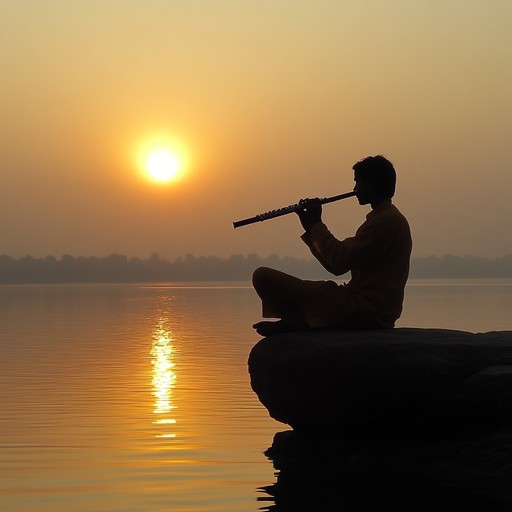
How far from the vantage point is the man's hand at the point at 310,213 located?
11266 mm

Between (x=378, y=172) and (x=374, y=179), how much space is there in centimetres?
9

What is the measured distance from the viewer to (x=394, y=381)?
10.3 m

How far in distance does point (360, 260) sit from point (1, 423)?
6.19 m

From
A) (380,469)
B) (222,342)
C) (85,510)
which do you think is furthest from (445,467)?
(222,342)

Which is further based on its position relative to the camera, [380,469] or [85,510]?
[380,469]

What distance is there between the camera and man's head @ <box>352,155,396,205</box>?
11219 mm

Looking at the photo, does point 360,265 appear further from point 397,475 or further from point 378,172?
point 397,475

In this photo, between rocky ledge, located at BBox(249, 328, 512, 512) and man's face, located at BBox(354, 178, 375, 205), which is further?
man's face, located at BBox(354, 178, 375, 205)

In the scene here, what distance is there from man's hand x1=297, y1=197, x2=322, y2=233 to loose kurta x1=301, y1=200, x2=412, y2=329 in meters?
0.08

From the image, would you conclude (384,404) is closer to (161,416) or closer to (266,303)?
(266,303)

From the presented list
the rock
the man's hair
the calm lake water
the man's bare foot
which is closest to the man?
the man's hair

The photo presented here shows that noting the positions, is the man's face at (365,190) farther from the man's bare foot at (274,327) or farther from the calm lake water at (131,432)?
the calm lake water at (131,432)

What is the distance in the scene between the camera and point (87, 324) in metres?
46.2

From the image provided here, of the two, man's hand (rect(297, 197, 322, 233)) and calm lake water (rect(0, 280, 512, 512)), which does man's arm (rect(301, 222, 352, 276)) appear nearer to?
man's hand (rect(297, 197, 322, 233))
